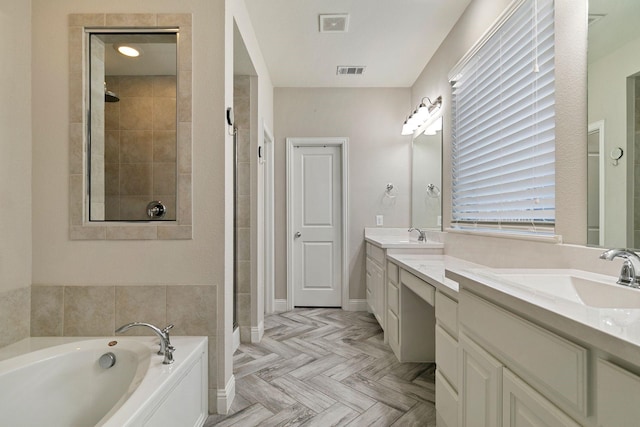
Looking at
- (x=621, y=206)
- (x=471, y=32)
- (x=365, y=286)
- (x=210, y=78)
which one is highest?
(x=471, y=32)

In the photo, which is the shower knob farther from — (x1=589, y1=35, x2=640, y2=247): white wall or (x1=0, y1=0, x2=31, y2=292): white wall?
(x1=589, y1=35, x2=640, y2=247): white wall

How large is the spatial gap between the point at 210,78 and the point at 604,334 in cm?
198

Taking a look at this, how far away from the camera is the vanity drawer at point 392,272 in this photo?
2.60 meters

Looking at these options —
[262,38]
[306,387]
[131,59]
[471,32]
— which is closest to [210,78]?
[131,59]

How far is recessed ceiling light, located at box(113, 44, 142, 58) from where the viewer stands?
77.1 inches

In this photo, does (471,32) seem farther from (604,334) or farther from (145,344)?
(145,344)

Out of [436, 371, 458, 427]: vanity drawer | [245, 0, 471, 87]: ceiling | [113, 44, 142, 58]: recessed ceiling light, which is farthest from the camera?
[245, 0, 471, 87]: ceiling

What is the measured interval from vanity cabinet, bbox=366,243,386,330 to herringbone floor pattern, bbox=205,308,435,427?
22 centimetres

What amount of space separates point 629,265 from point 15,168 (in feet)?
8.93

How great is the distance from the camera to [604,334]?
63 cm

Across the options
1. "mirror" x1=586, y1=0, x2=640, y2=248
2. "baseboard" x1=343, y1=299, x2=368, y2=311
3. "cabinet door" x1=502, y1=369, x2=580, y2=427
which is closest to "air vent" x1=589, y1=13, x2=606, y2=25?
"mirror" x1=586, y1=0, x2=640, y2=248

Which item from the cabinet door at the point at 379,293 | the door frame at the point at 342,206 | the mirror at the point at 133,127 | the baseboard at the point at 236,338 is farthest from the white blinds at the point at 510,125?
the baseboard at the point at 236,338

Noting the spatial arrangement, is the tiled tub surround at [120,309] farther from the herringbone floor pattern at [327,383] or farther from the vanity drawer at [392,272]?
the vanity drawer at [392,272]

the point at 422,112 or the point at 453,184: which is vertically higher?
the point at 422,112
